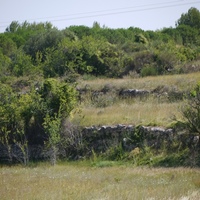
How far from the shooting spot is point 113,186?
1288cm

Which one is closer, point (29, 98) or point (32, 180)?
point (32, 180)

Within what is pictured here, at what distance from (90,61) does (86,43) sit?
87.4 inches

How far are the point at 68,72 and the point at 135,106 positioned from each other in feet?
45.9

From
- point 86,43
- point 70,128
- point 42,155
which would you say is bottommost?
point 42,155

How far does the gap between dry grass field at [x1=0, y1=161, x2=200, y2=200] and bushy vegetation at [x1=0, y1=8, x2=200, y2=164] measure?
449 cm

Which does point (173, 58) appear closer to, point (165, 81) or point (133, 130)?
point (165, 81)

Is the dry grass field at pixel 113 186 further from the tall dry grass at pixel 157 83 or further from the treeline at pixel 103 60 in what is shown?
the treeline at pixel 103 60

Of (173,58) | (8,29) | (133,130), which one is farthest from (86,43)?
(8,29)

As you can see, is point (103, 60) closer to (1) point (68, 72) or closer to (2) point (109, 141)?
(1) point (68, 72)

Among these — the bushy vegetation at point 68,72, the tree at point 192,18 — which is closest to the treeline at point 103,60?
the bushy vegetation at point 68,72

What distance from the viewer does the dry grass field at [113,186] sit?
1084 cm

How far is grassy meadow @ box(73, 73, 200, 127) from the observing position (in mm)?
23062

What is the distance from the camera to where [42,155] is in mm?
24625

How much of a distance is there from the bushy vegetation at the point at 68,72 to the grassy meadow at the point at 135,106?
7.6 inches
